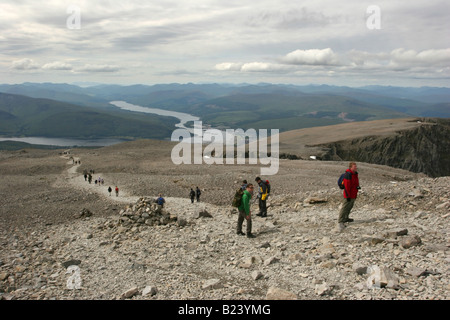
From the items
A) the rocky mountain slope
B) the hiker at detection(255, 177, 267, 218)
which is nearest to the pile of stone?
the rocky mountain slope

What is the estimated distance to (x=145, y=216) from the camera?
1759 cm

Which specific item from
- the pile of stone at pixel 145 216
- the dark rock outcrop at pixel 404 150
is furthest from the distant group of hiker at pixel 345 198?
the dark rock outcrop at pixel 404 150

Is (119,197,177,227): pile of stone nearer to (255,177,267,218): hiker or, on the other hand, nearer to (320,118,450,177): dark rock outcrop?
(255,177,267,218): hiker

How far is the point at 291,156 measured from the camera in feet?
190

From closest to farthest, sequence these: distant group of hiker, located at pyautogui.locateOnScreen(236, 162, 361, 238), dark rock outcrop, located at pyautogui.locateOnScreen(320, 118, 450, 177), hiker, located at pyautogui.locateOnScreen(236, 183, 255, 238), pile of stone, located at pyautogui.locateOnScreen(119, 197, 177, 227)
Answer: distant group of hiker, located at pyautogui.locateOnScreen(236, 162, 361, 238) < hiker, located at pyautogui.locateOnScreen(236, 183, 255, 238) < pile of stone, located at pyautogui.locateOnScreen(119, 197, 177, 227) < dark rock outcrop, located at pyautogui.locateOnScreen(320, 118, 450, 177)

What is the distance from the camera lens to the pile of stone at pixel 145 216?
17422 millimetres

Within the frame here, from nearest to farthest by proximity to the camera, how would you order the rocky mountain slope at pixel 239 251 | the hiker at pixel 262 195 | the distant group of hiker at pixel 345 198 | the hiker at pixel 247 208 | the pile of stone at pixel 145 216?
the rocky mountain slope at pixel 239 251 < the distant group of hiker at pixel 345 198 < the hiker at pixel 247 208 < the hiker at pixel 262 195 < the pile of stone at pixel 145 216

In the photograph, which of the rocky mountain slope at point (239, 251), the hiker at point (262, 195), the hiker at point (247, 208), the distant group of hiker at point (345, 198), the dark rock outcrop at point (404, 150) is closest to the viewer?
the rocky mountain slope at point (239, 251)

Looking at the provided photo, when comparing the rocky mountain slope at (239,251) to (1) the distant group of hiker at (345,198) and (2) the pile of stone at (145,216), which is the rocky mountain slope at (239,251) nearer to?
(2) the pile of stone at (145,216)

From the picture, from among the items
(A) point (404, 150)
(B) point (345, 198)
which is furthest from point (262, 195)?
(A) point (404, 150)

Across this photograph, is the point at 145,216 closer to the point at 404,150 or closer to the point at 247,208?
the point at 247,208

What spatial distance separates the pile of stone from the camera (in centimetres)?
1742

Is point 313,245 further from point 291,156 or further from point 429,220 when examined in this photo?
point 291,156
